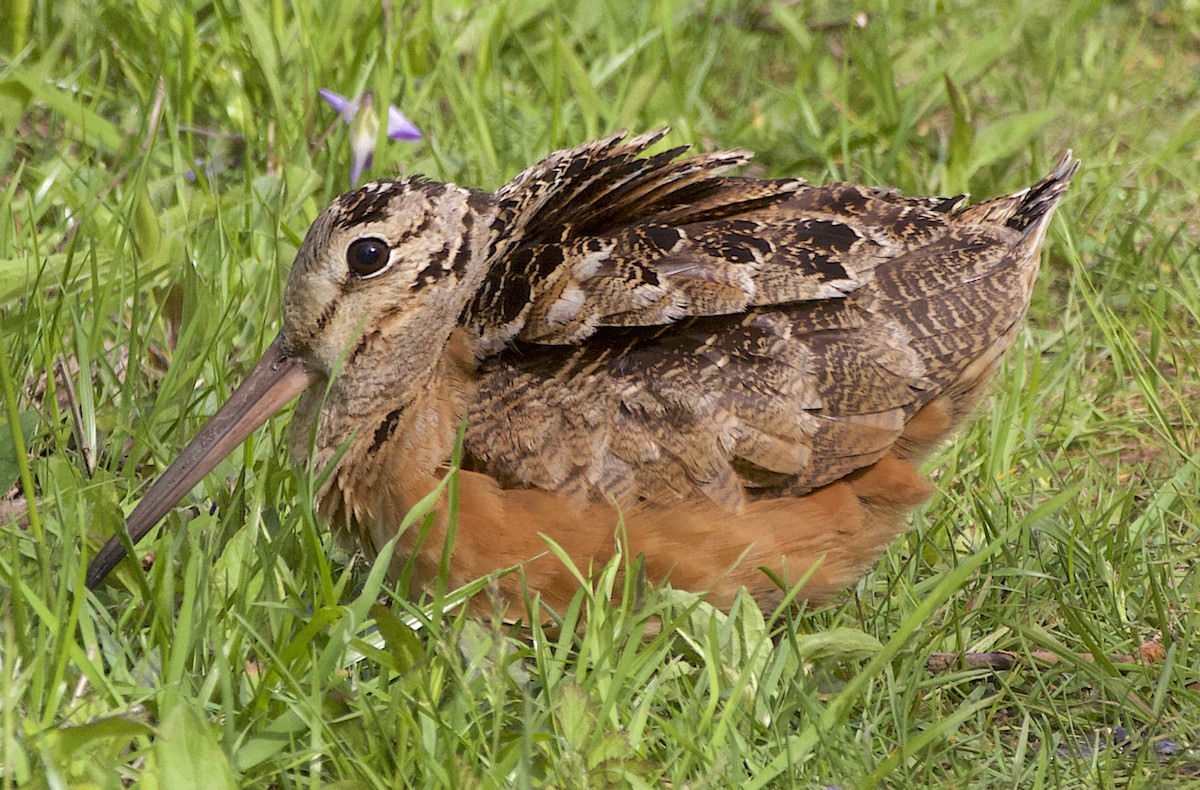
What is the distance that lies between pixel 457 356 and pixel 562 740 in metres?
0.94

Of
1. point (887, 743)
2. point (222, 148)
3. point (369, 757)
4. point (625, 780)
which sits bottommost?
point (887, 743)

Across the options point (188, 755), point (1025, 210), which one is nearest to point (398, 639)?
point (188, 755)

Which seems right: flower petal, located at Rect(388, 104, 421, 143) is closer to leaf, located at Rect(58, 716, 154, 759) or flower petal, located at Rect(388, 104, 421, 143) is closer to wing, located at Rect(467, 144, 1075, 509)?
wing, located at Rect(467, 144, 1075, 509)

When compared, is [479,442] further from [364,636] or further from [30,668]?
[30,668]

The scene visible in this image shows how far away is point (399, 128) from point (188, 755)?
245cm

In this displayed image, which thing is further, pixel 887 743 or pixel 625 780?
pixel 887 743

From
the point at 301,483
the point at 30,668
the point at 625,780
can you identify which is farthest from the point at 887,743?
the point at 30,668

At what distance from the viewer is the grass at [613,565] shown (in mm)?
2453

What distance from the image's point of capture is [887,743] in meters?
2.67

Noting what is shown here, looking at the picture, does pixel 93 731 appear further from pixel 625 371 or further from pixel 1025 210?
pixel 1025 210

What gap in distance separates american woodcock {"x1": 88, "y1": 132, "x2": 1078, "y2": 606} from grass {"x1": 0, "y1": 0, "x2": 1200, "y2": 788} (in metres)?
0.15

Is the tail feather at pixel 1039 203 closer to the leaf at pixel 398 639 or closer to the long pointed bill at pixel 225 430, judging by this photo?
the long pointed bill at pixel 225 430

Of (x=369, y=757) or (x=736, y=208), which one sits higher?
(x=736, y=208)

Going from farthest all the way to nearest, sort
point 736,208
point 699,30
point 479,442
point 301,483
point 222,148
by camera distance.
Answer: point 699,30 → point 222,148 → point 736,208 → point 479,442 → point 301,483
